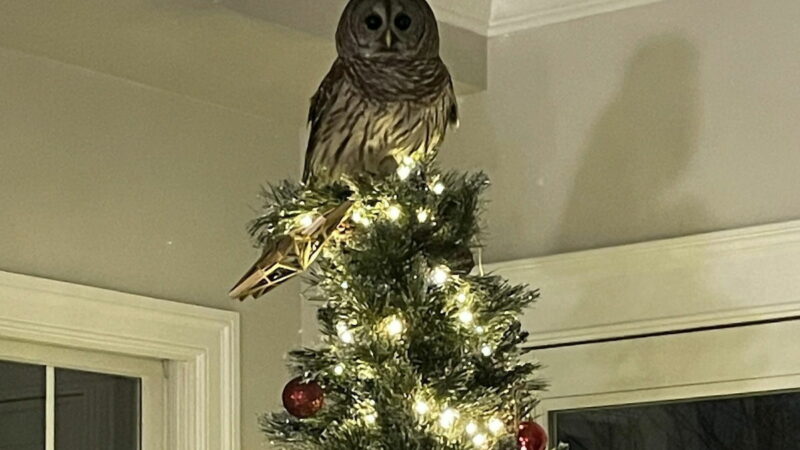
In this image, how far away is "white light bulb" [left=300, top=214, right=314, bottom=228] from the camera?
1970 millimetres

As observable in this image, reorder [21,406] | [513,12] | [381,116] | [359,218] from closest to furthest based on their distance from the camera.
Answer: [359,218]
[381,116]
[21,406]
[513,12]

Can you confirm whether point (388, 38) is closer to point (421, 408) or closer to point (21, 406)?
point (421, 408)

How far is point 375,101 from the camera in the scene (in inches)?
79.8

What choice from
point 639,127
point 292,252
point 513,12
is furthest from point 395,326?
point 513,12

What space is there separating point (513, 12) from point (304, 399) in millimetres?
1201

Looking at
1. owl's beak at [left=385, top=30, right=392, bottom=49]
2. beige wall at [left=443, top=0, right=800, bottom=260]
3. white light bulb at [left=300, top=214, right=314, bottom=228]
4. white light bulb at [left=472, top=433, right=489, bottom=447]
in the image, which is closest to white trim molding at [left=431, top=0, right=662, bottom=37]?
beige wall at [left=443, top=0, right=800, bottom=260]

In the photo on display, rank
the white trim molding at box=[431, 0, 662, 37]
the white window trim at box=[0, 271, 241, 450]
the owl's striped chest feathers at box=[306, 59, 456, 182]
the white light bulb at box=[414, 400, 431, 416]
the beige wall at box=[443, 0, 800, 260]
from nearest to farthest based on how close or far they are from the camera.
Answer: the white light bulb at box=[414, 400, 431, 416]
the owl's striped chest feathers at box=[306, 59, 456, 182]
the white window trim at box=[0, 271, 241, 450]
the beige wall at box=[443, 0, 800, 260]
the white trim molding at box=[431, 0, 662, 37]

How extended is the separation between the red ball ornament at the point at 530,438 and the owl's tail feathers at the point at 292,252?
13.2 inches

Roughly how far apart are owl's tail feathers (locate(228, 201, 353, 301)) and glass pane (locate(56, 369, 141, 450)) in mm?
676

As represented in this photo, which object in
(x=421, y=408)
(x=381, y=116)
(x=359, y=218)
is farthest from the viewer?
(x=381, y=116)

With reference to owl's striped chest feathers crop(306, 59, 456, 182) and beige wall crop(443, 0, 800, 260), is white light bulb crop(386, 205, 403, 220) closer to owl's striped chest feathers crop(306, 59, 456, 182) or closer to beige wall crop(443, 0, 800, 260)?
owl's striped chest feathers crop(306, 59, 456, 182)

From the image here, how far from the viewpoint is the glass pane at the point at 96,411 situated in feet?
8.49

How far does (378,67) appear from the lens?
2.02 metres

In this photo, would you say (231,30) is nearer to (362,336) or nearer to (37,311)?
(37,311)
